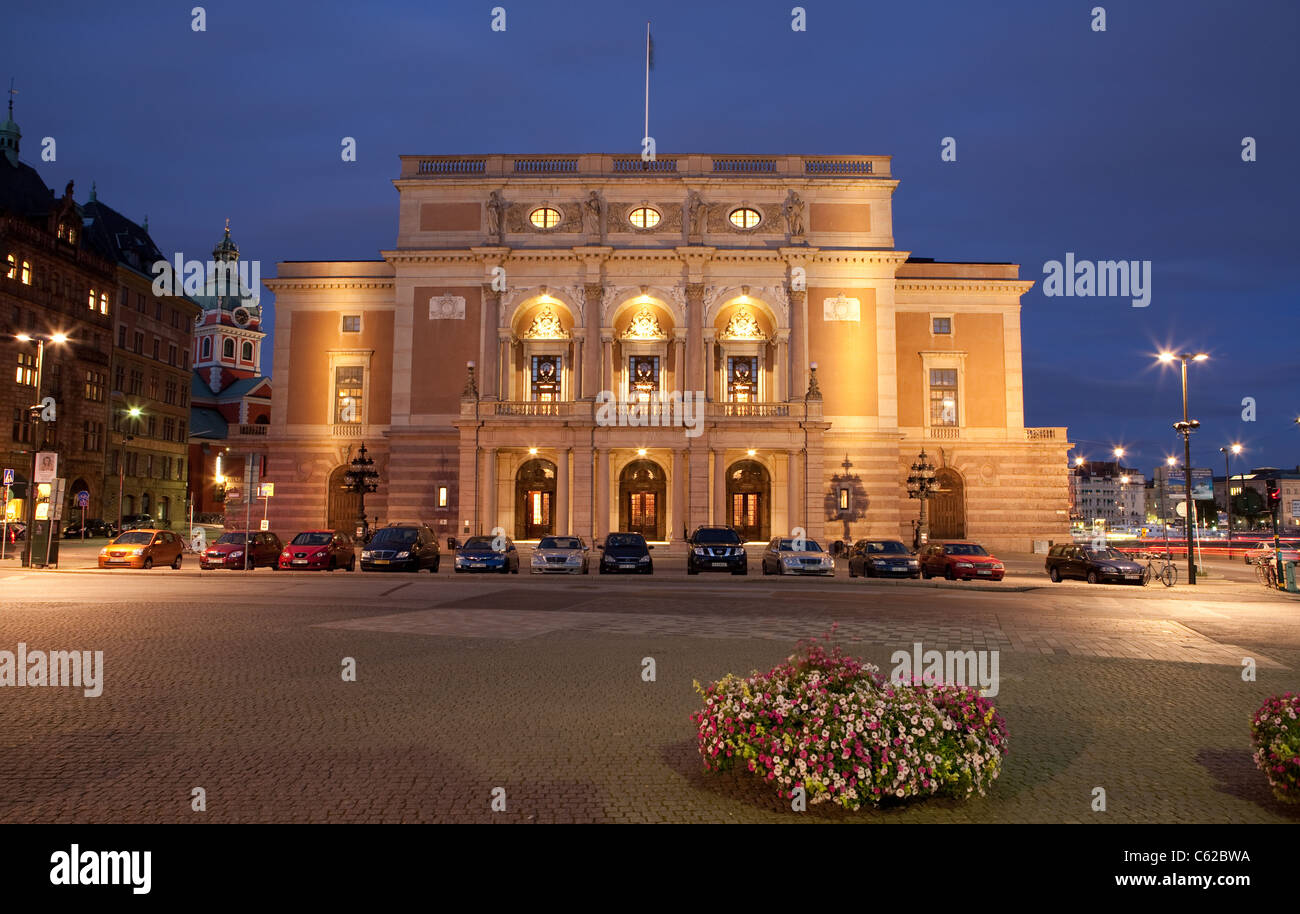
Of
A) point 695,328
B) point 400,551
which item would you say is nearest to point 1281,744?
point 400,551

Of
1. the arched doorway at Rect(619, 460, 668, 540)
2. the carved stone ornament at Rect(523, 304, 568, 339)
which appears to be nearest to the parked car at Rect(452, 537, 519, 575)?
the arched doorway at Rect(619, 460, 668, 540)

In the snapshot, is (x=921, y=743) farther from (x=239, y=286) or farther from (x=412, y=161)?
(x=239, y=286)

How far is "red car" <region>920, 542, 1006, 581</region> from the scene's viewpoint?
1183 inches

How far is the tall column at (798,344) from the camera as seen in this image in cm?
4656

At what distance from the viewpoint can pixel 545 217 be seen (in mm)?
48031

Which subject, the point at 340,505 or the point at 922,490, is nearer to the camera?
the point at 922,490

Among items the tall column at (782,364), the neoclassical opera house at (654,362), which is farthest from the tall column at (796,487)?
the tall column at (782,364)

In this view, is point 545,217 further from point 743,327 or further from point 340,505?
point 340,505

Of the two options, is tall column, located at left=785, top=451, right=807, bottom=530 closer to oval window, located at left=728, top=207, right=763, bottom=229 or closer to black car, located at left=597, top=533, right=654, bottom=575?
oval window, located at left=728, top=207, right=763, bottom=229

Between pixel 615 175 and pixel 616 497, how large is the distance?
1837 cm

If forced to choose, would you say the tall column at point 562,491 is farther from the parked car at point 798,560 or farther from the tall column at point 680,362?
the parked car at point 798,560

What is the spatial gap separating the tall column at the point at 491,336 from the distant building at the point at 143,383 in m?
37.2

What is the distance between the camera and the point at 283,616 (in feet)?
54.5

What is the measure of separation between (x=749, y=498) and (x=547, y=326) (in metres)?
15.7
